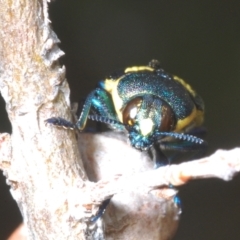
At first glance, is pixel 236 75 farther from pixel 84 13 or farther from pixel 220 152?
pixel 220 152

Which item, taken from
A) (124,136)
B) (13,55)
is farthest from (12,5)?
(124,136)

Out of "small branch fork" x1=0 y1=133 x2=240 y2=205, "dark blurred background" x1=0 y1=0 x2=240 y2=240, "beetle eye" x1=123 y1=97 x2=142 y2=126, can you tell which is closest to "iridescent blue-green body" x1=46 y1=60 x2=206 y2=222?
"beetle eye" x1=123 y1=97 x2=142 y2=126

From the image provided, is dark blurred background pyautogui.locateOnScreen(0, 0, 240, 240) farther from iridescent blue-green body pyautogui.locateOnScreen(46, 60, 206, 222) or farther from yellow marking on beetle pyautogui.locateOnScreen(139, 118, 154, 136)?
yellow marking on beetle pyautogui.locateOnScreen(139, 118, 154, 136)

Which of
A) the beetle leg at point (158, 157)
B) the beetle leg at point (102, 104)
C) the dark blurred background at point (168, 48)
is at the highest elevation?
the dark blurred background at point (168, 48)

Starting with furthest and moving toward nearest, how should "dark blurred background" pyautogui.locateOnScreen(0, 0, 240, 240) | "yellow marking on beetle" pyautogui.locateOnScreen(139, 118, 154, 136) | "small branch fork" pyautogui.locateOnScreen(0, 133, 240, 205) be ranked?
"dark blurred background" pyautogui.locateOnScreen(0, 0, 240, 240), "yellow marking on beetle" pyautogui.locateOnScreen(139, 118, 154, 136), "small branch fork" pyautogui.locateOnScreen(0, 133, 240, 205)

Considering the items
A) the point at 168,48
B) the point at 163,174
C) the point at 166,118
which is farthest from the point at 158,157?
the point at 168,48

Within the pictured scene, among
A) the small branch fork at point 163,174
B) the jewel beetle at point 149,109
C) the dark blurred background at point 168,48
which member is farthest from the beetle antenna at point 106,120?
the dark blurred background at point 168,48

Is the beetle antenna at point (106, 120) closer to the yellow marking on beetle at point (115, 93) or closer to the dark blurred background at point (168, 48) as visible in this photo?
the yellow marking on beetle at point (115, 93)
